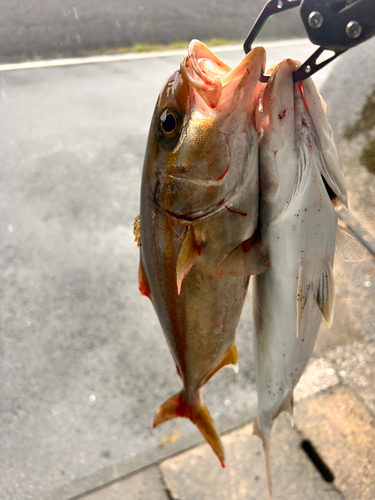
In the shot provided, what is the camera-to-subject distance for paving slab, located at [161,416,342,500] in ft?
7.86

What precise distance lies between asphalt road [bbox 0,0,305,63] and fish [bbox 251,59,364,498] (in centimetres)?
804

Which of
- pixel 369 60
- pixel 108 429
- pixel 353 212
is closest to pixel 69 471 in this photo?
pixel 108 429

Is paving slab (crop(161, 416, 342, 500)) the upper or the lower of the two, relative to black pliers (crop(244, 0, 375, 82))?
lower

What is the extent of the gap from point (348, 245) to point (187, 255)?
494mm

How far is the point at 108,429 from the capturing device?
9.21 ft

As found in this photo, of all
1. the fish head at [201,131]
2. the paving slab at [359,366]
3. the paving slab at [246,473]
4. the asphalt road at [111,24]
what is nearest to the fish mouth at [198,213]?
the fish head at [201,131]

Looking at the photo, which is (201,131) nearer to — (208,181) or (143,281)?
(208,181)

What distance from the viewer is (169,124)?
1.17m

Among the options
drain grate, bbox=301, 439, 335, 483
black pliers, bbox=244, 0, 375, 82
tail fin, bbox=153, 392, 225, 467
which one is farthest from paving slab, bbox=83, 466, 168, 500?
black pliers, bbox=244, 0, 375, 82

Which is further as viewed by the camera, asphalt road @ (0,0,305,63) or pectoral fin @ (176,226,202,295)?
asphalt road @ (0,0,305,63)

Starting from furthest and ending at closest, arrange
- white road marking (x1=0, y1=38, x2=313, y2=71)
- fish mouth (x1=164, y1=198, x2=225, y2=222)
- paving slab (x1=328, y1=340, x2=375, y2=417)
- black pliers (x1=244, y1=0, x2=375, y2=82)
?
1. white road marking (x1=0, y1=38, x2=313, y2=71)
2. paving slab (x1=328, y1=340, x2=375, y2=417)
3. fish mouth (x1=164, y1=198, x2=225, y2=222)
4. black pliers (x1=244, y1=0, x2=375, y2=82)

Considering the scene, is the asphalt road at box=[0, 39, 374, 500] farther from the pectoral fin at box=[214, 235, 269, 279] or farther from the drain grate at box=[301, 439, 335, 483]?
the pectoral fin at box=[214, 235, 269, 279]

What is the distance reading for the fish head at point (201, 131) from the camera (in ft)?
3.49

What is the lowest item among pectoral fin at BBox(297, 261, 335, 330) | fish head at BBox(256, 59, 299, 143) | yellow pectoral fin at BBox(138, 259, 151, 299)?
yellow pectoral fin at BBox(138, 259, 151, 299)
